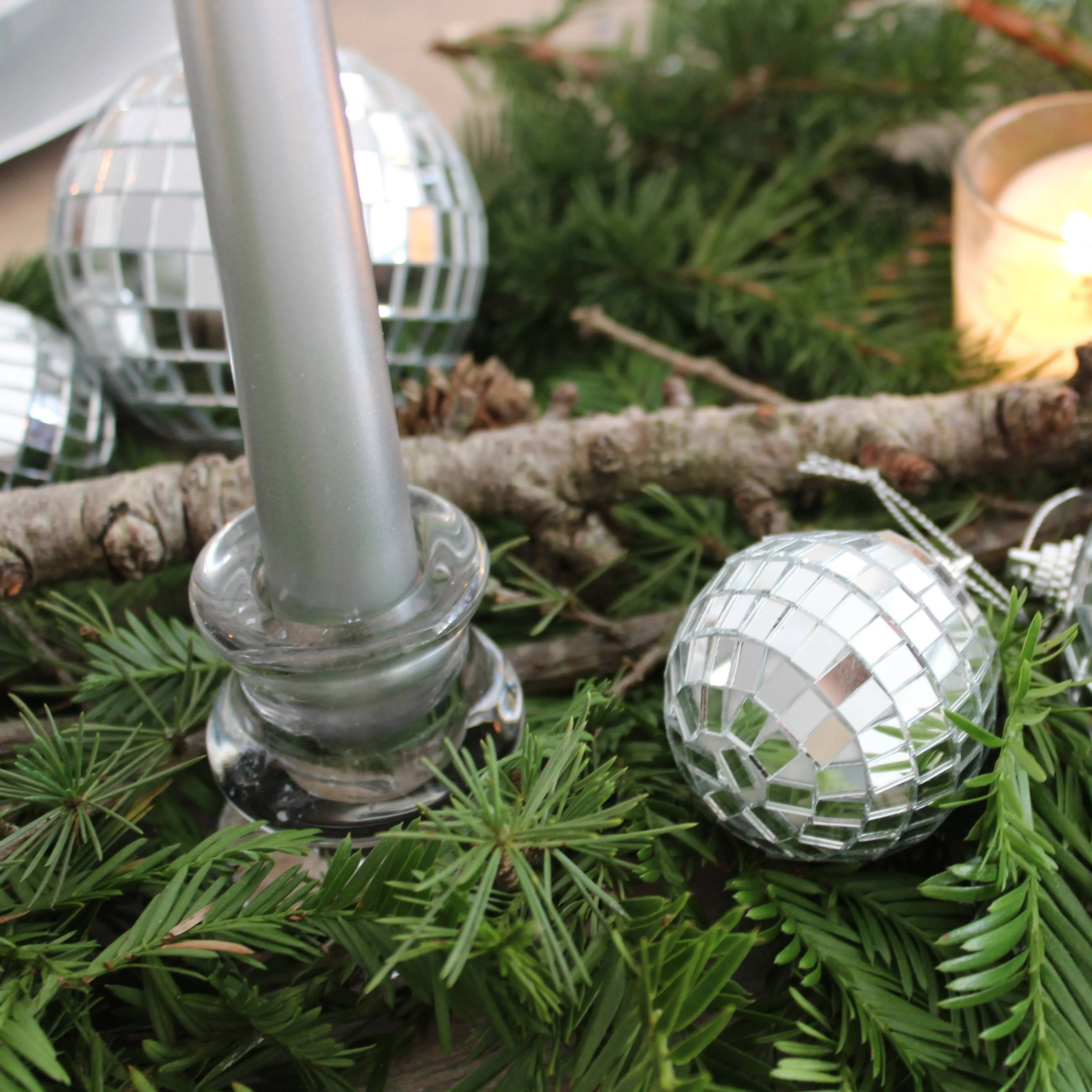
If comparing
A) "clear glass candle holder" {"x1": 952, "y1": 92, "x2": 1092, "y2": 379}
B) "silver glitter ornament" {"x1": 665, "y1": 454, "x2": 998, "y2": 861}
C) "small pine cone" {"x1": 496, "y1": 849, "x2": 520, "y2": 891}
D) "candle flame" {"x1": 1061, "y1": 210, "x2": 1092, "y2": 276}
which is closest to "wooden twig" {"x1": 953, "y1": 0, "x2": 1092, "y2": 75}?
"clear glass candle holder" {"x1": 952, "y1": 92, "x2": 1092, "y2": 379}

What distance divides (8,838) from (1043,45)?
0.52 m

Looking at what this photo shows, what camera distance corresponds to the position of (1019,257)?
0.39 meters

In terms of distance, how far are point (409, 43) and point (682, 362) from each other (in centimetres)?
45

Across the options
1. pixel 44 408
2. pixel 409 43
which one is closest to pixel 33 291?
pixel 44 408

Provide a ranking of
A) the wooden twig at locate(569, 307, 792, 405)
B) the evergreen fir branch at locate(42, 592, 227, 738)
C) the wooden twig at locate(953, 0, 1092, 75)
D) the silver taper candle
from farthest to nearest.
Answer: the wooden twig at locate(953, 0, 1092, 75)
the wooden twig at locate(569, 307, 792, 405)
the evergreen fir branch at locate(42, 592, 227, 738)
the silver taper candle

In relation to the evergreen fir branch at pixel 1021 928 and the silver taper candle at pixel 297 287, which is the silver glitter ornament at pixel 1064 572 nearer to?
the evergreen fir branch at pixel 1021 928

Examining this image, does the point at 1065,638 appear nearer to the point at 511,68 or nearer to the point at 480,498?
the point at 480,498

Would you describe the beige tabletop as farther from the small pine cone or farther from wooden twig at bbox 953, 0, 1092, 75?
the small pine cone

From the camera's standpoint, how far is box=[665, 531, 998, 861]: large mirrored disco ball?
236 millimetres

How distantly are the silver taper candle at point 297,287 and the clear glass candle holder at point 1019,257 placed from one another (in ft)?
0.90

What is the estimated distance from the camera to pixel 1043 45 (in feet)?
1.62

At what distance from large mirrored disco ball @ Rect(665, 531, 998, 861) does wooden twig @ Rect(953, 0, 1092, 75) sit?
1.17 ft

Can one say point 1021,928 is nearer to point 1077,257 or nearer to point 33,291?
point 1077,257

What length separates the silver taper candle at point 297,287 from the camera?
6.9 inches
